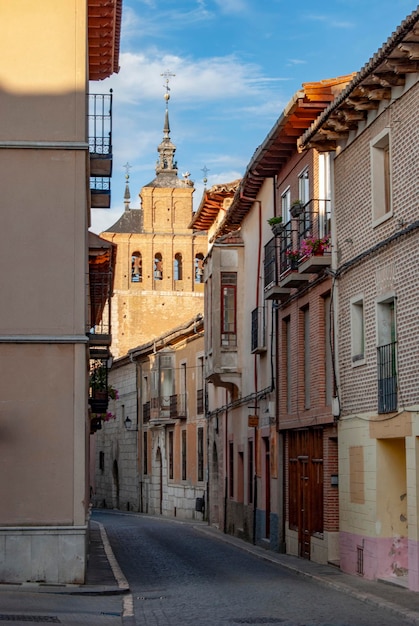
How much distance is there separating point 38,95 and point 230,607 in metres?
8.32

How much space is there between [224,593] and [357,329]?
5157mm

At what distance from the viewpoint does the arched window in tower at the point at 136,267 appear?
7528 centimetres

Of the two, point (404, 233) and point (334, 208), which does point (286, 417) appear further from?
point (404, 233)

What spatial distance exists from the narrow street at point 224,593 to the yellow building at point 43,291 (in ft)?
5.80

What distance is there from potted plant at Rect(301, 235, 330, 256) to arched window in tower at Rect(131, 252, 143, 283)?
2132 inches

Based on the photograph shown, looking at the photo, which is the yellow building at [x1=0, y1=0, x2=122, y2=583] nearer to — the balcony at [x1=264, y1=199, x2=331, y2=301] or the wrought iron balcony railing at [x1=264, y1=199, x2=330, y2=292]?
the balcony at [x1=264, y1=199, x2=331, y2=301]

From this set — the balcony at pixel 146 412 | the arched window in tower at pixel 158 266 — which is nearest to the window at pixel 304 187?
the balcony at pixel 146 412

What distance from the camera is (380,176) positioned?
18.3 m

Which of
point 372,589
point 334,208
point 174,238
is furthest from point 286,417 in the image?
point 174,238

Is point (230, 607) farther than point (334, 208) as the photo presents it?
No

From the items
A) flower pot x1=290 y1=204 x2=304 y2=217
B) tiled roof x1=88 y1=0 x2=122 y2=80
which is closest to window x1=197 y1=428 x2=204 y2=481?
tiled roof x1=88 y1=0 x2=122 y2=80

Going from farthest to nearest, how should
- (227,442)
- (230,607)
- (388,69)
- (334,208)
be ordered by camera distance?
(227,442) → (334,208) → (388,69) → (230,607)

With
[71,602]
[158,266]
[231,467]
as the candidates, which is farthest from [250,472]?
[158,266]

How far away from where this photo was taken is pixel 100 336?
79.7 ft
